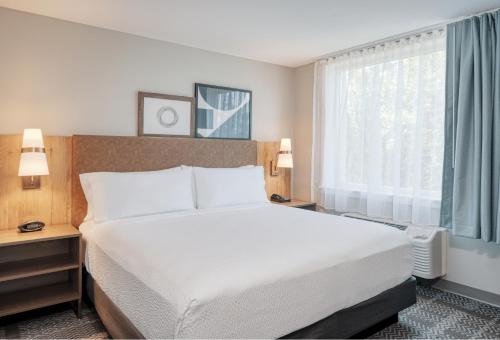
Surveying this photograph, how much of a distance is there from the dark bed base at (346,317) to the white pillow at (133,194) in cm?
55

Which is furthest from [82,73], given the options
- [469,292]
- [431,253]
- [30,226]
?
[469,292]

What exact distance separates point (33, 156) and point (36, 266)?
0.84 m

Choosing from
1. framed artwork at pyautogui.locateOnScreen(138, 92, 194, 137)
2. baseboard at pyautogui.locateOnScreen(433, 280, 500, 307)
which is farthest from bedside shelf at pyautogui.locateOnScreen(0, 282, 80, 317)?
baseboard at pyautogui.locateOnScreen(433, 280, 500, 307)

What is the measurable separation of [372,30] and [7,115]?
130 inches

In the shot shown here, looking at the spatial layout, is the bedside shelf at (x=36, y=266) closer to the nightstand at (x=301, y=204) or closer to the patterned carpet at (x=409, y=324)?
the patterned carpet at (x=409, y=324)

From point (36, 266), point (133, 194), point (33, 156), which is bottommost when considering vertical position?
point (36, 266)

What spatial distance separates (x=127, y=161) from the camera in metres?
3.32

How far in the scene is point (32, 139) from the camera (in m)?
2.74

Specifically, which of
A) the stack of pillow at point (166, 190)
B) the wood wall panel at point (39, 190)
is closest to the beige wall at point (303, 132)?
the stack of pillow at point (166, 190)

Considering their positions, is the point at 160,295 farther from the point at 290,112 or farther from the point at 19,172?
the point at 290,112

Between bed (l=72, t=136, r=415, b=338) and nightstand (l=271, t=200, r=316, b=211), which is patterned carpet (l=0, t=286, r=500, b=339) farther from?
nightstand (l=271, t=200, r=316, b=211)

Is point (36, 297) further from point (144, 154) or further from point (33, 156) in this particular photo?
point (144, 154)

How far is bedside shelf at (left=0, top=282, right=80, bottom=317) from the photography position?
2.49 m

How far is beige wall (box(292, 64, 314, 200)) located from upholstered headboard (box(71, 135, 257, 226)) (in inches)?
31.8
